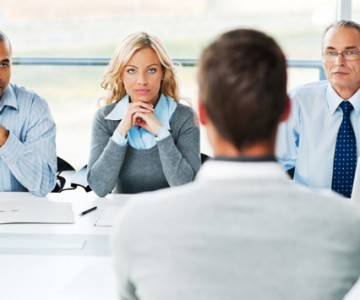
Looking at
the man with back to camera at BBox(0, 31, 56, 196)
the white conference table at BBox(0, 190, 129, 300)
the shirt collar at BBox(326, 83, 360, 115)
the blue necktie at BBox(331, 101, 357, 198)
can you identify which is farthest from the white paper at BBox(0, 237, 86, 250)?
the shirt collar at BBox(326, 83, 360, 115)

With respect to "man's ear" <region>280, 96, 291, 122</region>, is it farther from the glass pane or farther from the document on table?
the glass pane

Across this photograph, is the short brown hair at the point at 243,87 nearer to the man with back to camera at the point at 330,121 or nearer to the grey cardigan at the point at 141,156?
the grey cardigan at the point at 141,156

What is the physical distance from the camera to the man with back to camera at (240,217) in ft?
2.95

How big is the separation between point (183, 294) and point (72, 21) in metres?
21.7

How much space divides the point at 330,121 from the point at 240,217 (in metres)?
1.76

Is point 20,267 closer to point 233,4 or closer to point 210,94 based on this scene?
point 210,94

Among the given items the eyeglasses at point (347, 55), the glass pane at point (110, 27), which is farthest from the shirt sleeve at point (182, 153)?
the glass pane at point (110, 27)

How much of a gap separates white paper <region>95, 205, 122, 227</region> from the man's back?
1096 mm

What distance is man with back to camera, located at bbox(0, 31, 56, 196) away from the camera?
2406mm

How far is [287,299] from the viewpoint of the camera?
93cm

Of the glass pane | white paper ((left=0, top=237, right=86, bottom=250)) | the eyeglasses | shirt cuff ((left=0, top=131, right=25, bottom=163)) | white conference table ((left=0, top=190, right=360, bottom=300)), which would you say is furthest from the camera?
the glass pane

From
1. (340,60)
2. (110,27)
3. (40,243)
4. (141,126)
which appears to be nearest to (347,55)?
(340,60)

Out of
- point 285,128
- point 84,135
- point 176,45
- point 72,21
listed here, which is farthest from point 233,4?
point 285,128

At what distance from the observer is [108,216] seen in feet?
6.88
